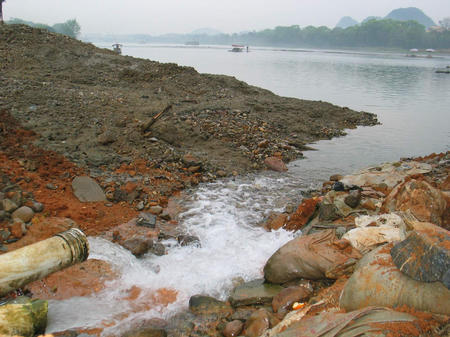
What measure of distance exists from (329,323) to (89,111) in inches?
365

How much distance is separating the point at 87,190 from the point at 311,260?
4.55 m

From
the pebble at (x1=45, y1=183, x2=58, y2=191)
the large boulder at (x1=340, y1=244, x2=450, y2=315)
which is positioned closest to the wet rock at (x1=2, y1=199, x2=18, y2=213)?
the pebble at (x1=45, y1=183, x2=58, y2=191)

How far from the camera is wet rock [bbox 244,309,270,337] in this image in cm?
385

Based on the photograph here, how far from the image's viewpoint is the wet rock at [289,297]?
13.8 ft

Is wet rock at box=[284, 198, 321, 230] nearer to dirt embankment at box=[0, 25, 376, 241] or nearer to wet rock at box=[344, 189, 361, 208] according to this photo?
wet rock at box=[344, 189, 361, 208]

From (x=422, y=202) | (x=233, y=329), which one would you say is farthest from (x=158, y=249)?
(x=422, y=202)

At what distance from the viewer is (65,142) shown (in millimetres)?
8492

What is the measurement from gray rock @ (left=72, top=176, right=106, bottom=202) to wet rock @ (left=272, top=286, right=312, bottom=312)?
13.5ft

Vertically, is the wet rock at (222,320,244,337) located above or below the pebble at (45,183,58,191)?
below

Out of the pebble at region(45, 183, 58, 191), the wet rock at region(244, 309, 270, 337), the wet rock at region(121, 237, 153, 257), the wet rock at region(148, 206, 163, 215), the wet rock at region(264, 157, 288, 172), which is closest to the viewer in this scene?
the wet rock at region(244, 309, 270, 337)

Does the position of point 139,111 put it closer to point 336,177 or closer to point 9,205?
point 9,205

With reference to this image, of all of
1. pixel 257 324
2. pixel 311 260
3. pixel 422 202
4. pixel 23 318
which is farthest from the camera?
pixel 422 202

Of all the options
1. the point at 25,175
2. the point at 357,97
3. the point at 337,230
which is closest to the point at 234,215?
the point at 337,230

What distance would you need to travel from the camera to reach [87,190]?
695cm
